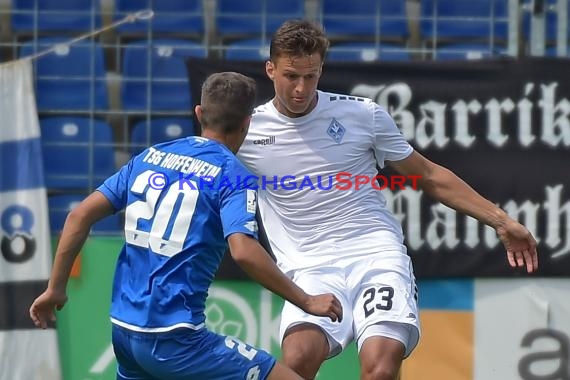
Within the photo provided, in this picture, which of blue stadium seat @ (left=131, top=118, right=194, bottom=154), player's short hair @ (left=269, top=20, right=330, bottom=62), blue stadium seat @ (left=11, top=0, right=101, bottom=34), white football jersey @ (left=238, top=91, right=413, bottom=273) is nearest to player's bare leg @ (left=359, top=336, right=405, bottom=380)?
white football jersey @ (left=238, top=91, right=413, bottom=273)

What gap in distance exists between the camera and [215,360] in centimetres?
421

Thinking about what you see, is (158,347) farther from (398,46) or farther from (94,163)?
(398,46)

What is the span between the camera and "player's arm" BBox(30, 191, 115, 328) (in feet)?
14.3

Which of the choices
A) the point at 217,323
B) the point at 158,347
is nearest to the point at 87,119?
the point at 217,323

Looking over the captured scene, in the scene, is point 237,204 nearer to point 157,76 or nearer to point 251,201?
point 251,201

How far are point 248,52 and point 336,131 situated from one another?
168cm

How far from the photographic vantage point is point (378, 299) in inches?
203

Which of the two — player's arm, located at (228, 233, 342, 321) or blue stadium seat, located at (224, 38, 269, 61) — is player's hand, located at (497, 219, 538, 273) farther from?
blue stadium seat, located at (224, 38, 269, 61)

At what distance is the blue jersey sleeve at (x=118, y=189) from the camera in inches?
174

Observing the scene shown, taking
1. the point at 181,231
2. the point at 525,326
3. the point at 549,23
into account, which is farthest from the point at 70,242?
the point at 549,23

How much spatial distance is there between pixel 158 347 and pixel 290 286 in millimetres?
487

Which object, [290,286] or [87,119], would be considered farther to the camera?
[87,119]

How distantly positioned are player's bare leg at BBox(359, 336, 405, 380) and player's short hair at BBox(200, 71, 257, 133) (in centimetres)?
121

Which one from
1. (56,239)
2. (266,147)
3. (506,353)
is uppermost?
(266,147)
